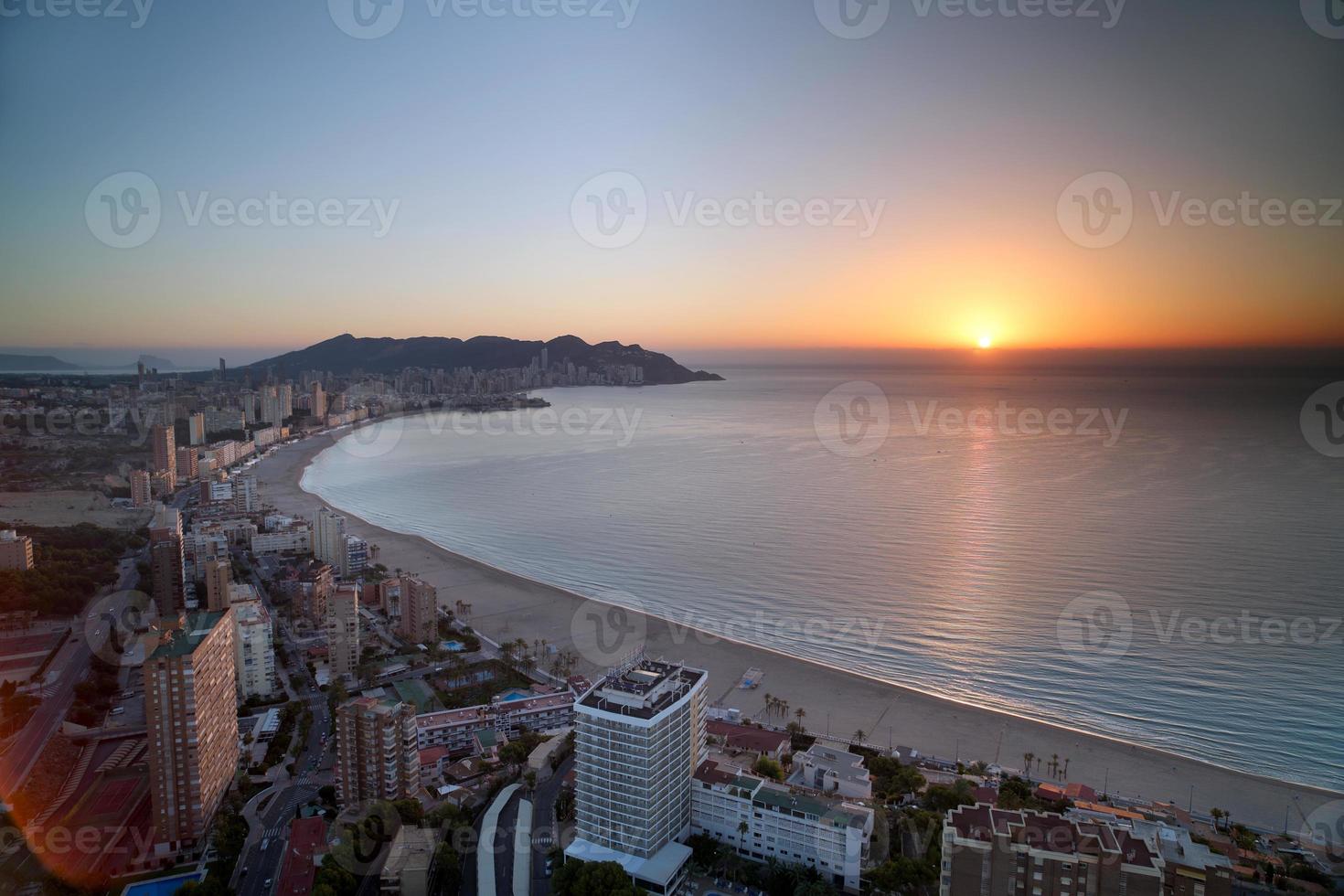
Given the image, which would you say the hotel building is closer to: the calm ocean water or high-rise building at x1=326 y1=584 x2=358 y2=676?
high-rise building at x1=326 y1=584 x2=358 y2=676

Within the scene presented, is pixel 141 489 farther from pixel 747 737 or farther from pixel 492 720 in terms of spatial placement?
pixel 747 737

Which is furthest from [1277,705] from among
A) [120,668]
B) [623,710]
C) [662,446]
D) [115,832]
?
[662,446]

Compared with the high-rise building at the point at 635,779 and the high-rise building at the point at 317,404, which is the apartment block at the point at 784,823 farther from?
the high-rise building at the point at 317,404

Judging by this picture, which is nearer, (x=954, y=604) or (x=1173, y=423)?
(x=954, y=604)

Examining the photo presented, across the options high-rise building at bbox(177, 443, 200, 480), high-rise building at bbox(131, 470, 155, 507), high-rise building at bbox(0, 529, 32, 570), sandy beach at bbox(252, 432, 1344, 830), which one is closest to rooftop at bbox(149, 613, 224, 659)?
sandy beach at bbox(252, 432, 1344, 830)

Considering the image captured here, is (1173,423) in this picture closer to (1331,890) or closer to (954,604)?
(954,604)

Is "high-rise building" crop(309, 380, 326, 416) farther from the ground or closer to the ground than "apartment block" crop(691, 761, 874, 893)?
farther from the ground
